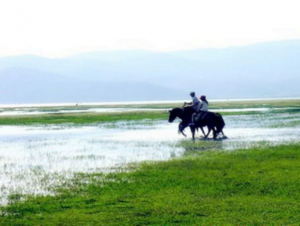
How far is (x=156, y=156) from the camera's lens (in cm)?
2386

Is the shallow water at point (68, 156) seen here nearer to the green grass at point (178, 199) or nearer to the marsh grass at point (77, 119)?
the green grass at point (178, 199)

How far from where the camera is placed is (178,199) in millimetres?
13984

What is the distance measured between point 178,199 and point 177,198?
4.7 inches

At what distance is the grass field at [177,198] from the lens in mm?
12094

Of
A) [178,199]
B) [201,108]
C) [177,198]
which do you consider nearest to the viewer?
[178,199]

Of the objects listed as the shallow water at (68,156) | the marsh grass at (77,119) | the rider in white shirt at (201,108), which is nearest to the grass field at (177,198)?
the shallow water at (68,156)

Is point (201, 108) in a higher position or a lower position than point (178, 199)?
higher

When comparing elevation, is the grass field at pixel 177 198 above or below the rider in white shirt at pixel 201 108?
below

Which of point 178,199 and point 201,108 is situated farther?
point 201,108

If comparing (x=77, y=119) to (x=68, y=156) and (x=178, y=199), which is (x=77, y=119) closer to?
(x=68, y=156)

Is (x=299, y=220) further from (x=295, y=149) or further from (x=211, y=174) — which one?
(x=295, y=149)

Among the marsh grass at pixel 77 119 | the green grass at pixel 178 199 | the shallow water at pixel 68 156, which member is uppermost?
the marsh grass at pixel 77 119

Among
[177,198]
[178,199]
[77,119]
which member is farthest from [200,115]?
[77,119]

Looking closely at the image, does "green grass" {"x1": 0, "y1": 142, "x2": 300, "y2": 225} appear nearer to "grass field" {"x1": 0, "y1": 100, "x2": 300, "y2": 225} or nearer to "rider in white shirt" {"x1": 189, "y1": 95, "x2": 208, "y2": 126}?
"grass field" {"x1": 0, "y1": 100, "x2": 300, "y2": 225}
